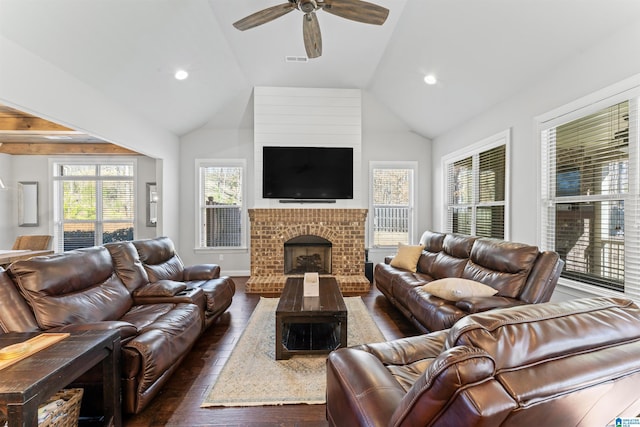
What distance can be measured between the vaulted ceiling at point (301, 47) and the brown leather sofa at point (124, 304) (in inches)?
79.5

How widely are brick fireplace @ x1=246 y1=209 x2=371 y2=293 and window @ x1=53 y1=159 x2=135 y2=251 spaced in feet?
9.17

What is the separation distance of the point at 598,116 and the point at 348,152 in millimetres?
3243

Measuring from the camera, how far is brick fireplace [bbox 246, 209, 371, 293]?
5.06 m

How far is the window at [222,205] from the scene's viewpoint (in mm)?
5805

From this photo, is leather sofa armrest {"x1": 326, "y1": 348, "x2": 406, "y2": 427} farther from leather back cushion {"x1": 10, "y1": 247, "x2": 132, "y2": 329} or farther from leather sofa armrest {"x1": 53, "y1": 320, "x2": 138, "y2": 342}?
leather back cushion {"x1": 10, "y1": 247, "x2": 132, "y2": 329}

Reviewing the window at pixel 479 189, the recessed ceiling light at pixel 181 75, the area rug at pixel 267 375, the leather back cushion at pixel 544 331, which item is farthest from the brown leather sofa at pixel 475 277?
the recessed ceiling light at pixel 181 75

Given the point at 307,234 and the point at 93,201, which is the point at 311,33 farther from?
the point at 93,201

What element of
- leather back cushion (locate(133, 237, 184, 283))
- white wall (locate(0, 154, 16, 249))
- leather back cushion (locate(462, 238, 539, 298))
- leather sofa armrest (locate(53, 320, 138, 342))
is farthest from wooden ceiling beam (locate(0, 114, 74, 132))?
leather back cushion (locate(462, 238, 539, 298))

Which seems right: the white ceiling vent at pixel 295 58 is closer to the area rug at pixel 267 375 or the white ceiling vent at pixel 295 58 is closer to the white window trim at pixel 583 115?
the white window trim at pixel 583 115

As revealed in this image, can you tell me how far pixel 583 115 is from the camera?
8.97ft

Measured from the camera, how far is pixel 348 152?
16.8ft

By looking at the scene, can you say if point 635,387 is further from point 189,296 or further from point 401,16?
point 401,16

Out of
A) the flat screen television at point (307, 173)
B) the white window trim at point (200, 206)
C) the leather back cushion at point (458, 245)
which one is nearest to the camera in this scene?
the leather back cushion at point (458, 245)

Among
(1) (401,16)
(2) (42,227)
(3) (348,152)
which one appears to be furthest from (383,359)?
(2) (42,227)
